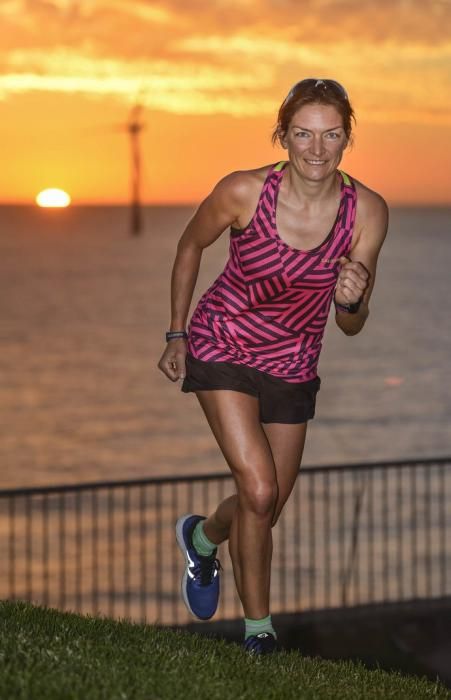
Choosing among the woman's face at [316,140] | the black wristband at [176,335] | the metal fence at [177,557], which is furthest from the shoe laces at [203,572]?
the metal fence at [177,557]

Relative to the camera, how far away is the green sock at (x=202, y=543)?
7457 mm

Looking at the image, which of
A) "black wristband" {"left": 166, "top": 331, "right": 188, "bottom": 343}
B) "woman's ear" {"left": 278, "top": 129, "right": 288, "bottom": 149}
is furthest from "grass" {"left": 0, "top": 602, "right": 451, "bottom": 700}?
"woman's ear" {"left": 278, "top": 129, "right": 288, "bottom": 149}

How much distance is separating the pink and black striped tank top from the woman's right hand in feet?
0.23

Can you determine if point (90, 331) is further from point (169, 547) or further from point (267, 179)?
point (267, 179)

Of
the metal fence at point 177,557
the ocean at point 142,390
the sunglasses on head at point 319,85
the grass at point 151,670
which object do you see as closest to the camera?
the grass at point 151,670

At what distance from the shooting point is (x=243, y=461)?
640 centimetres

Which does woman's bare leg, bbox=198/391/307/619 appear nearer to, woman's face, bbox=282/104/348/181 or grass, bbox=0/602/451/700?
grass, bbox=0/602/451/700

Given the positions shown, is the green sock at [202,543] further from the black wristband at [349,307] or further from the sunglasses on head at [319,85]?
the sunglasses on head at [319,85]

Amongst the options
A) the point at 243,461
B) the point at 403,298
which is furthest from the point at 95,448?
the point at 403,298

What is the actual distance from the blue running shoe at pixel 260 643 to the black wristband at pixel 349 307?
155 cm

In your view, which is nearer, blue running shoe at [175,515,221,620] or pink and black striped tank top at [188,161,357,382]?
pink and black striped tank top at [188,161,357,382]

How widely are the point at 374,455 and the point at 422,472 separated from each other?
25.4ft

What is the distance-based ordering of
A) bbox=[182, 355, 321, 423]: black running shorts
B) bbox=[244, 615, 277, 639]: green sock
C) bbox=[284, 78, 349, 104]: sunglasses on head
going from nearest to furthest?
bbox=[284, 78, 349, 104]: sunglasses on head → bbox=[182, 355, 321, 423]: black running shorts → bbox=[244, 615, 277, 639]: green sock

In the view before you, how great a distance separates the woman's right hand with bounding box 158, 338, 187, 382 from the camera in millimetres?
6734
